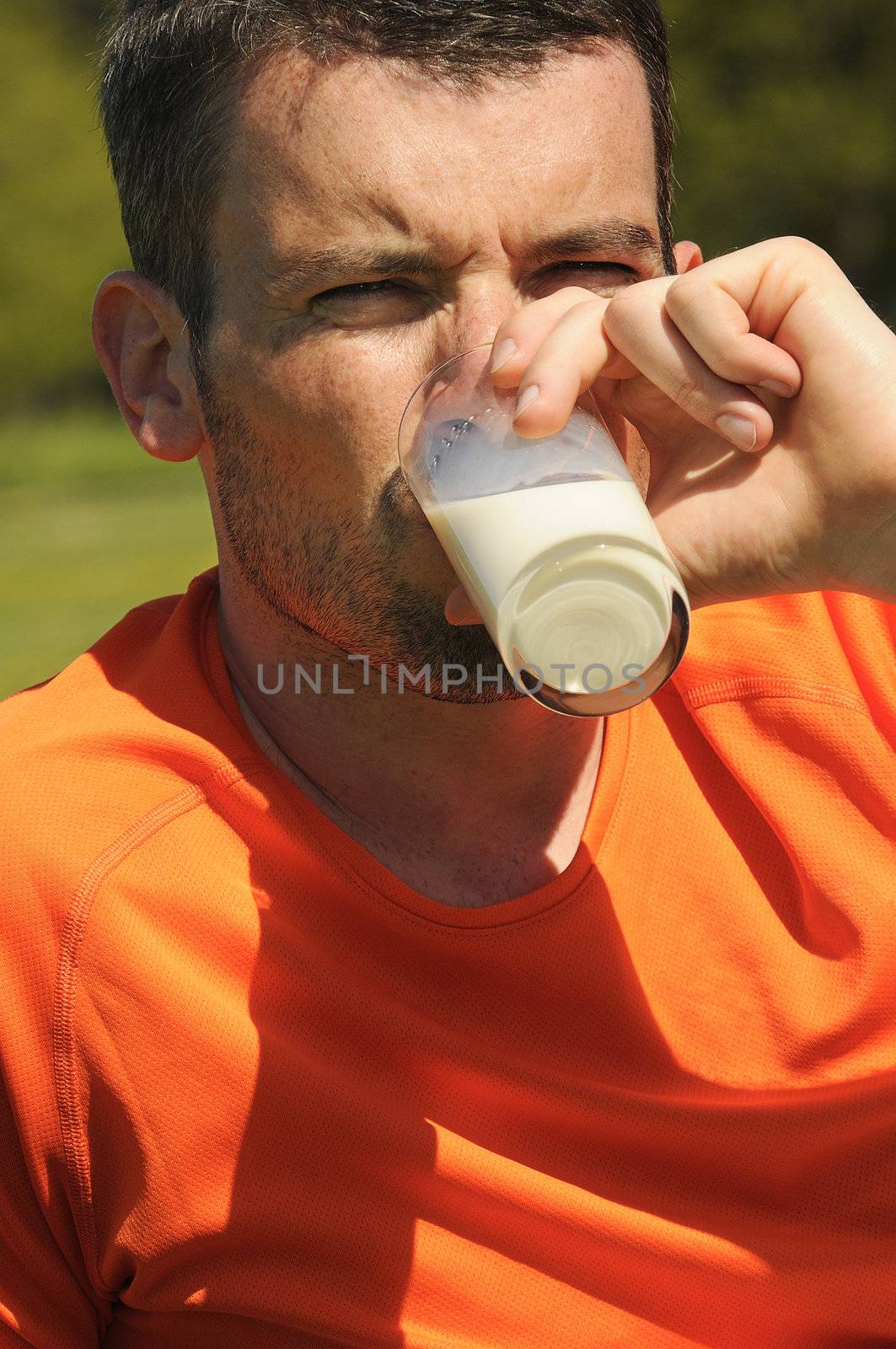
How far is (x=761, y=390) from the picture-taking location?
6.70 feet

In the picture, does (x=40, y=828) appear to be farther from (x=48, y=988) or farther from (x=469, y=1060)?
(x=469, y=1060)

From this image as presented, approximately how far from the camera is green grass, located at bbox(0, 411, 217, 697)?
403 inches

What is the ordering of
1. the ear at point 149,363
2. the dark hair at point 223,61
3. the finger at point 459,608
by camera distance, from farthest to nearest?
1. the ear at point 149,363
2. the dark hair at point 223,61
3. the finger at point 459,608

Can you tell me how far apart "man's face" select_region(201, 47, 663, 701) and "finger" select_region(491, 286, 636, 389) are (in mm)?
196

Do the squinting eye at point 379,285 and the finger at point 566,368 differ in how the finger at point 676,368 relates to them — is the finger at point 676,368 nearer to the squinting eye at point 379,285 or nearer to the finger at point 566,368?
the finger at point 566,368

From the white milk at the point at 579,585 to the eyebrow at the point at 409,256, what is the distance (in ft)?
2.12

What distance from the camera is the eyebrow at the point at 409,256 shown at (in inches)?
86.4

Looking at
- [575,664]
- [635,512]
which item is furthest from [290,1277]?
[635,512]

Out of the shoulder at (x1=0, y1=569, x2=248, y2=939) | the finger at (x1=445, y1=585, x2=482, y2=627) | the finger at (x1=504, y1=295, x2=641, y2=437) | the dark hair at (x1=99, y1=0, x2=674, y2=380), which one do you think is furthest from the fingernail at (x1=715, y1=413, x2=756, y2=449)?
the shoulder at (x1=0, y1=569, x2=248, y2=939)

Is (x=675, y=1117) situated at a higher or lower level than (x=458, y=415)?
lower

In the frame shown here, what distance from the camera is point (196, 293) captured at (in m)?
2.54

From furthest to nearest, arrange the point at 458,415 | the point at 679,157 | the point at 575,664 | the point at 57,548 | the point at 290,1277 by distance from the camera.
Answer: the point at 679,157 < the point at 57,548 < the point at 290,1277 < the point at 458,415 < the point at 575,664

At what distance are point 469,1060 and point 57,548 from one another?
13.2 metres

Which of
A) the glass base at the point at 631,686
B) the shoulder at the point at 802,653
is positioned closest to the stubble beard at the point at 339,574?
the shoulder at the point at 802,653
